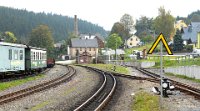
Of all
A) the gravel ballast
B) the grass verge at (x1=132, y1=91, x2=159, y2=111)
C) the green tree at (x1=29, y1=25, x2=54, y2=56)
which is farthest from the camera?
the green tree at (x1=29, y1=25, x2=54, y2=56)

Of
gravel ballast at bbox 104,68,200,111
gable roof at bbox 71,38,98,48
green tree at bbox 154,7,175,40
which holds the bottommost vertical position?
gravel ballast at bbox 104,68,200,111

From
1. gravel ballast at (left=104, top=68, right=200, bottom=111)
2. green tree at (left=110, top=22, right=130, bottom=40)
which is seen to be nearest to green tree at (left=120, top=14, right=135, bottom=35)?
green tree at (left=110, top=22, right=130, bottom=40)

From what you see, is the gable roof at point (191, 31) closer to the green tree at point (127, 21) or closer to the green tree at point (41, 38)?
the green tree at point (41, 38)

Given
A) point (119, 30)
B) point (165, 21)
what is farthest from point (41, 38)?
point (165, 21)

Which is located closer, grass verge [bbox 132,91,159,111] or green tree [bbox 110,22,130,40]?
grass verge [bbox 132,91,159,111]

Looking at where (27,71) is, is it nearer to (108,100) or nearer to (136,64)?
(108,100)

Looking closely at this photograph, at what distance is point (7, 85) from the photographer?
82.4 feet

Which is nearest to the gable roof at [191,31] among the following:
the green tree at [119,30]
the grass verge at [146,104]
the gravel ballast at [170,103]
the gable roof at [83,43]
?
the gable roof at [83,43]

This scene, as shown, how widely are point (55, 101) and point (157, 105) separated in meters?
Result: 4.64

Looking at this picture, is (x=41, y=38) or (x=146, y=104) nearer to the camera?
(x=146, y=104)

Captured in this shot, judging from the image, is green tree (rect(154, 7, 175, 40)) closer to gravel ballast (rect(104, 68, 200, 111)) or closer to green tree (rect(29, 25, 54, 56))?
green tree (rect(29, 25, 54, 56))

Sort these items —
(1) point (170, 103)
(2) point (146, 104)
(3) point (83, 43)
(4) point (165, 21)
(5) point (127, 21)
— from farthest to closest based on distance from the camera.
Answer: (5) point (127, 21)
(3) point (83, 43)
(4) point (165, 21)
(1) point (170, 103)
(2) point (146, 104)

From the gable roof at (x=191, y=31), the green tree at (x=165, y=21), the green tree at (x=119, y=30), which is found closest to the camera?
the gable roof at (x=191, y=31)

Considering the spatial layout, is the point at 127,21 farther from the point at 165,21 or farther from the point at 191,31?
the point at 191,31
